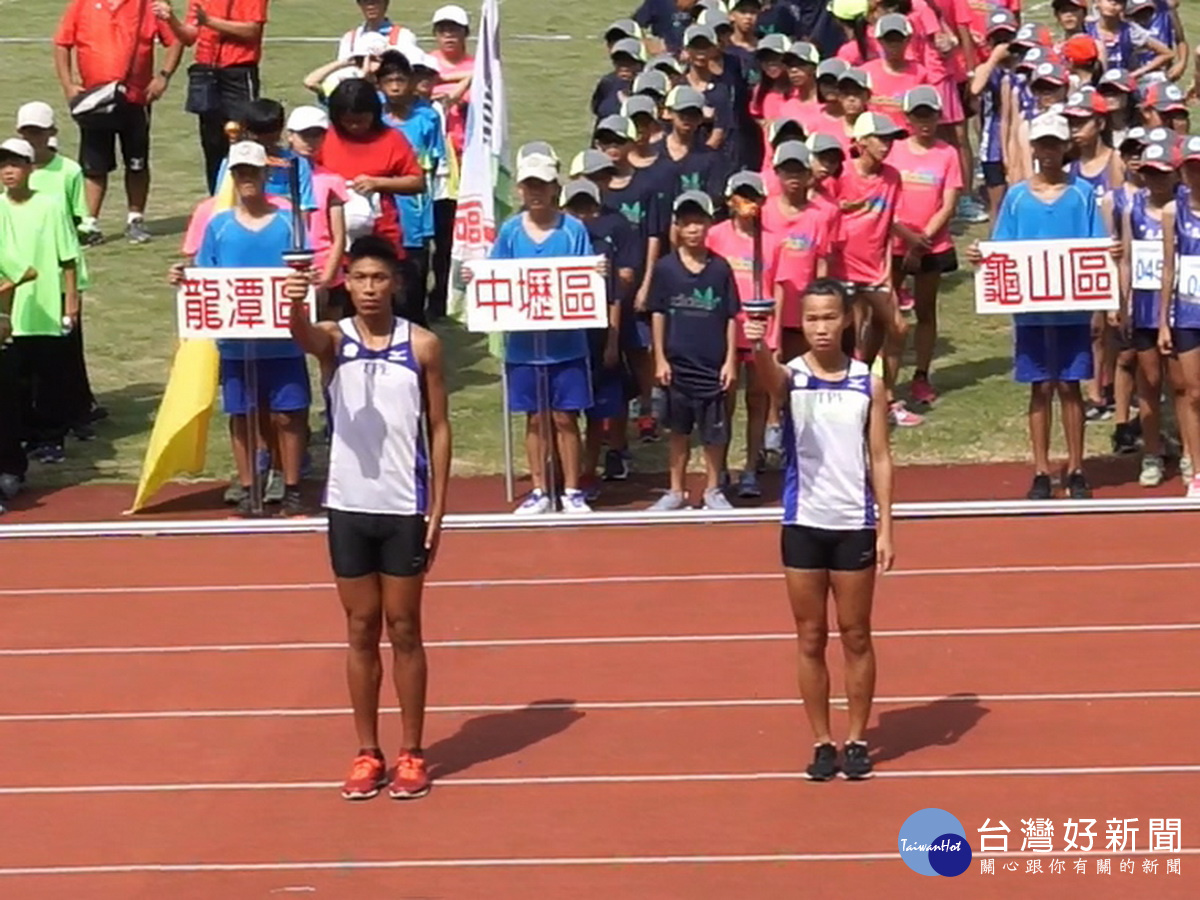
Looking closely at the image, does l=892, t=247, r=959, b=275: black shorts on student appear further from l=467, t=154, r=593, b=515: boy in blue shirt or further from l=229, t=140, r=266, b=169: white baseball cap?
l=229, t=140, r=266, b=169: white baseball cap

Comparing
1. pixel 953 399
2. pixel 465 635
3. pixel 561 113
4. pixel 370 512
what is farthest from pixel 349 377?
pixel 561 113

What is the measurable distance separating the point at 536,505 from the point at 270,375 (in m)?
1.46

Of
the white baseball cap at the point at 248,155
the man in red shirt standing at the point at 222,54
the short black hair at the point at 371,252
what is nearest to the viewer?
the short black hair at the point at 371,252

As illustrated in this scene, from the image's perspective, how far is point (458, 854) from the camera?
872 centimetres

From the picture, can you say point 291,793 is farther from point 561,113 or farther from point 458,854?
point 561,113

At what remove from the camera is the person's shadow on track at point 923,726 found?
9672 mm

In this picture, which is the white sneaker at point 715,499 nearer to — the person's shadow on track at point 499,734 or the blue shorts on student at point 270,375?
the blue shorts on student at point 270,375

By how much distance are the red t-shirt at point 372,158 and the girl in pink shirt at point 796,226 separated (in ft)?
6.33

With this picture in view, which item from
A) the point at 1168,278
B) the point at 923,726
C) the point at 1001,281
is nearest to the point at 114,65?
the point at 1001,281

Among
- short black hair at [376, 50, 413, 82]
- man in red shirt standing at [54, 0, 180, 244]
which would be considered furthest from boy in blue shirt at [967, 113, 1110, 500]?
man in red shirt standing at [54, 0, 180, 244]

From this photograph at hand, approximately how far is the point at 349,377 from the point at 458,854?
5.47 ft

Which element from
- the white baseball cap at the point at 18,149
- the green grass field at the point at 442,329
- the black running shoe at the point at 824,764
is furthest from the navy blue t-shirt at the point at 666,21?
the black running shoe at the point at 824,764

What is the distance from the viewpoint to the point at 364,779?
30.3ft

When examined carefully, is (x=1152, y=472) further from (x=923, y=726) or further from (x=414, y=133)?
(x=414, y=133)
